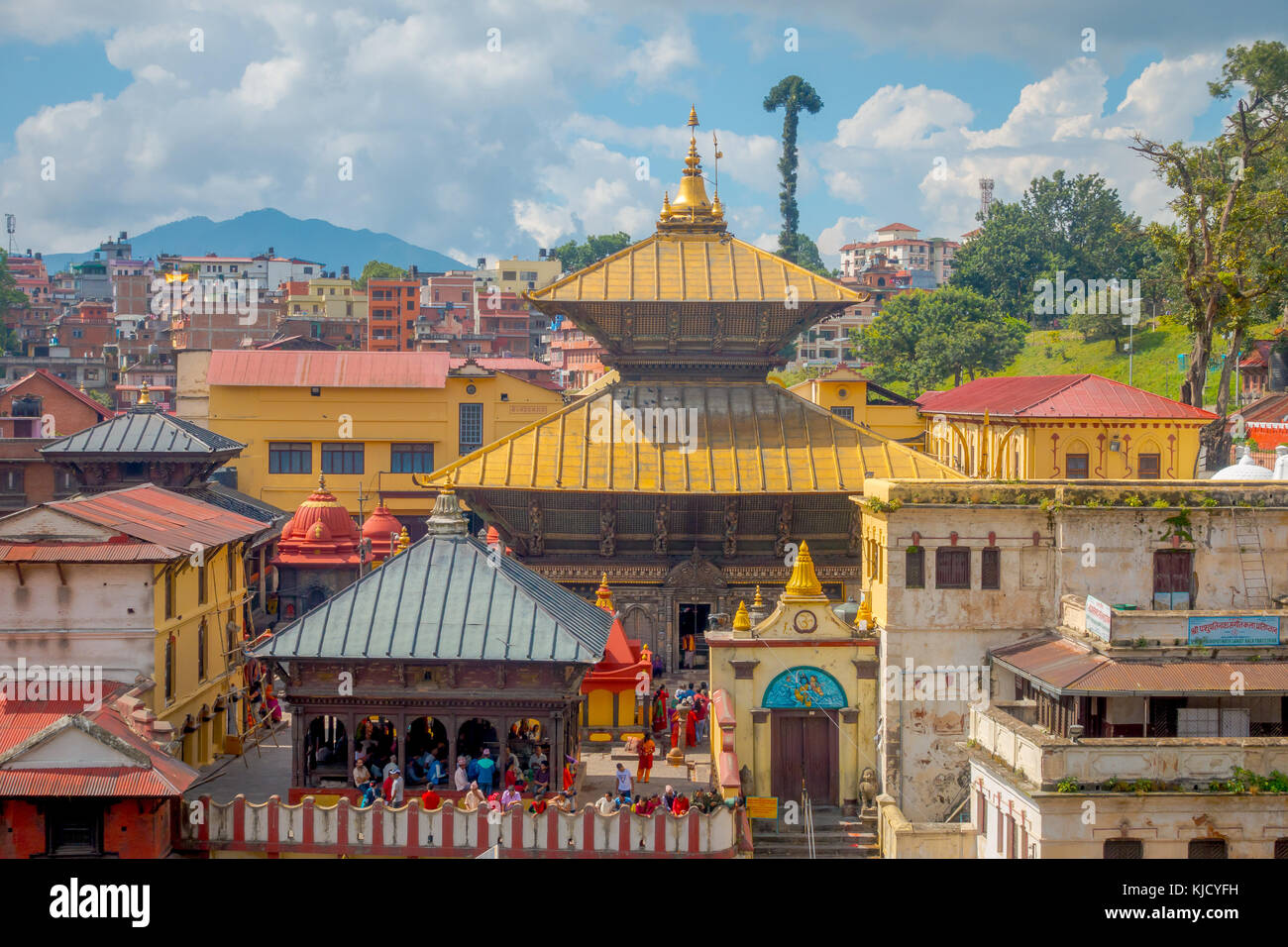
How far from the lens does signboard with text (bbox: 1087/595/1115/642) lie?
33.3 m

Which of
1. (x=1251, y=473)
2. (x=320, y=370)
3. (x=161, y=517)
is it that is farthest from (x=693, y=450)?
(x=320, y=370)

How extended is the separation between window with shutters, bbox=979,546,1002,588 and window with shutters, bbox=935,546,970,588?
0.34 metres

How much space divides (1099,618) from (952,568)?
4.01m

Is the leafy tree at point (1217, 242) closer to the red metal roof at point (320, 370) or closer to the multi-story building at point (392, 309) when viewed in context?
the red metal roof at point (320, 370)

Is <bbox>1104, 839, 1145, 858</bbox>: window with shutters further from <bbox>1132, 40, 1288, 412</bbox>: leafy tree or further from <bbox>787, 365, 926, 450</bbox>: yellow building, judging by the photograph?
<bbox>787, 365, 926, 450</bbox>: yellow building

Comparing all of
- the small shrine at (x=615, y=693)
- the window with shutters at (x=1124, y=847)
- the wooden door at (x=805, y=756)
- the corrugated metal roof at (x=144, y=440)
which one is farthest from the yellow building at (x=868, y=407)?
the window with shutters at (x=1124, y=847)

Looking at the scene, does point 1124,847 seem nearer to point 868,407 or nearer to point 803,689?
point 803,689

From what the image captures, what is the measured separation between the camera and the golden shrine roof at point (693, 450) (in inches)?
1713

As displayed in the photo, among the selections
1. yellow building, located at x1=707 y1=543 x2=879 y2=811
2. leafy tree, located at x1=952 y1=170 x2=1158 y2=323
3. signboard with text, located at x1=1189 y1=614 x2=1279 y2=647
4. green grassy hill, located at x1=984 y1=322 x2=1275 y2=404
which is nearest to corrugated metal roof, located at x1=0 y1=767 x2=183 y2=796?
yellow building, located at x1=707 y1=543 x2=879 y2=811

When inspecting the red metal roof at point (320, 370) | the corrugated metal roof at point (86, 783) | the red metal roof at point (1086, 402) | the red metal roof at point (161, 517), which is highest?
the red metal roof at point (320, 370)

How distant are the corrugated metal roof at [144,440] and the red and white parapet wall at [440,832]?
25.8m
